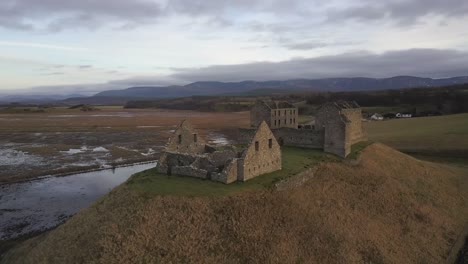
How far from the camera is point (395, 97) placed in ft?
451

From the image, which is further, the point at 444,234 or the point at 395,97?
the point at 395,97

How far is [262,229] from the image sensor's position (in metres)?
22.6

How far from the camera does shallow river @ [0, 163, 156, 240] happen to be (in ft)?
108

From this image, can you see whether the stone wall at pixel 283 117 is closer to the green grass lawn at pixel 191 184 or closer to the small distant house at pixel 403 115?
the green grass lawn at pixel 191 184

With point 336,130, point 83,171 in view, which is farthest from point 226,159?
point 83,171

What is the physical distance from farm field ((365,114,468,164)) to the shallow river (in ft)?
134

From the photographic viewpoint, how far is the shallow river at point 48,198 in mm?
33006

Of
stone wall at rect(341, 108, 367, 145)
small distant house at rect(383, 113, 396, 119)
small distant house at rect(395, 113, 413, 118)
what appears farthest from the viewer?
small distant house at rect(383, 113, 396, 119)

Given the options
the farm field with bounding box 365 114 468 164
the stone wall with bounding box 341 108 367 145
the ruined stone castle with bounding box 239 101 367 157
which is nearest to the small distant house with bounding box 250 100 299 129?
the ruined stone castle with bounding box 239 101 367 157

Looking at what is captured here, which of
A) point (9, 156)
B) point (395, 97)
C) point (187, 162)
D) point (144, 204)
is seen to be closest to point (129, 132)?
point (9, 156)

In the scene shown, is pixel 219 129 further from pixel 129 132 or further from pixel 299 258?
pixel 299 258

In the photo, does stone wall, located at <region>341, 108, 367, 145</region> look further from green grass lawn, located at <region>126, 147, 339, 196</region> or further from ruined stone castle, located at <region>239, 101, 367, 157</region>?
green grass lawn, located at <region>126, 147, 339, 196</region>

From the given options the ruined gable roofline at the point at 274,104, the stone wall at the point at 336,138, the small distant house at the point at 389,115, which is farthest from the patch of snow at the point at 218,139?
the small distant house at the point at 389,115

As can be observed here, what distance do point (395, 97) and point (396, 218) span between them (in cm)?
11696
